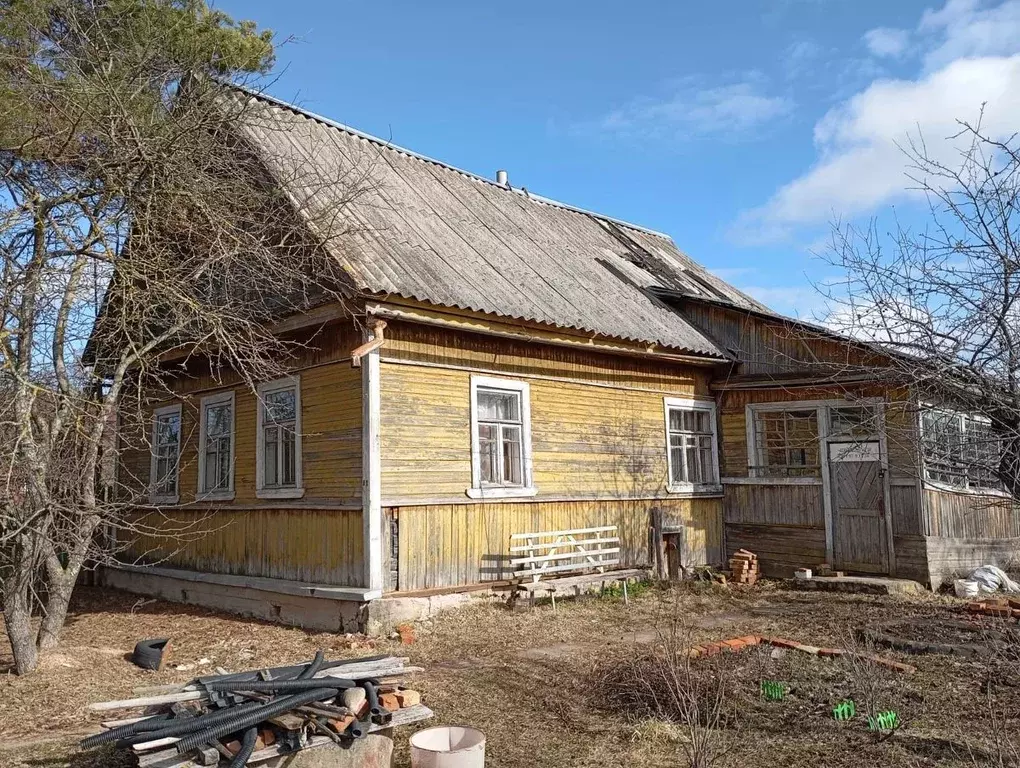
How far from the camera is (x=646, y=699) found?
616 cm

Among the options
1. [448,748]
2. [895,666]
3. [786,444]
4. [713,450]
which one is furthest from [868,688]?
[713,450]

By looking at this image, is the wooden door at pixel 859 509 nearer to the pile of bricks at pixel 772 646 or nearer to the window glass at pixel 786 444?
the window glass at pixel 786 444

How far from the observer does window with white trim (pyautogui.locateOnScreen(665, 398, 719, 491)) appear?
14.0 metres

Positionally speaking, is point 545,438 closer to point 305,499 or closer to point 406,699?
point 305,499

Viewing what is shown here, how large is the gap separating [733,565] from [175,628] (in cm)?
852

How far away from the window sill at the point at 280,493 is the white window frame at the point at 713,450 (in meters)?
6.08

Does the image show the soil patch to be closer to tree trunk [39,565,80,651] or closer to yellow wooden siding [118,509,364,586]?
yellow wooden siding [118,509,364,586]

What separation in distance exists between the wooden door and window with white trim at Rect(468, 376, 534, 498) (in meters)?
5.12

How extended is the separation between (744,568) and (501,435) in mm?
5025

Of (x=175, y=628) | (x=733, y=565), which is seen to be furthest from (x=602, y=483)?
(x=175, y=628)

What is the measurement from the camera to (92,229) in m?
8.03

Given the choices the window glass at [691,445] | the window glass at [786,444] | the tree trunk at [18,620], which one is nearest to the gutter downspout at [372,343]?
the tree trunk at [18,620]

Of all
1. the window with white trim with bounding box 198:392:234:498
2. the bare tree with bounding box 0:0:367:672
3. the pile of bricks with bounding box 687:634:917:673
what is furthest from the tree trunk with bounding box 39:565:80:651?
the pile of bricks with bounding box 687:634:917:673

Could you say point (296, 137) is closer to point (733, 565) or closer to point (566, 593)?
point (566, 593)
